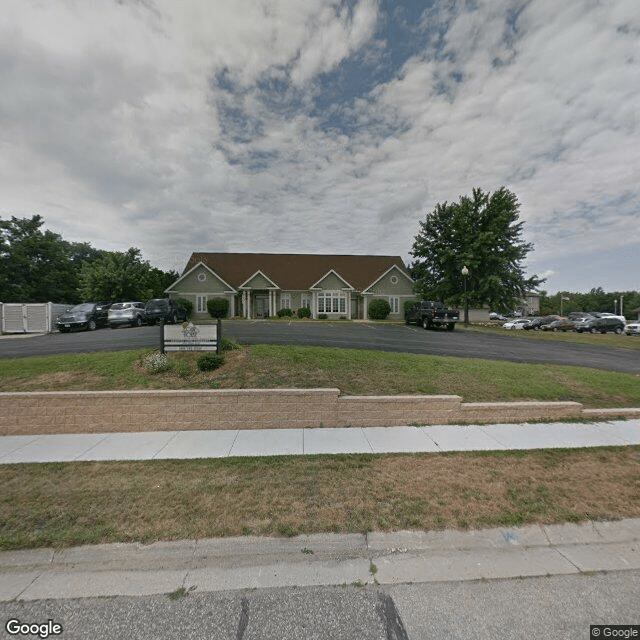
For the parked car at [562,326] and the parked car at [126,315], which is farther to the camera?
the parked car at [562,326]

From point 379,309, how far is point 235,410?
26829 millimetres

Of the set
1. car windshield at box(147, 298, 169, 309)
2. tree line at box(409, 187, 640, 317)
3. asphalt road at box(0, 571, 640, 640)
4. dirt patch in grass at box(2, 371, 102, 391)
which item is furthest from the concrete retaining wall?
tree line at box(409, 187, 640, 317)

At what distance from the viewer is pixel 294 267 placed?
3672cm

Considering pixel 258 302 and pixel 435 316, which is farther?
pixel 258 302

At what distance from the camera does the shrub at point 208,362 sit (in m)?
7.34

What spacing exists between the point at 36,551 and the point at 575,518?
5.21 meters

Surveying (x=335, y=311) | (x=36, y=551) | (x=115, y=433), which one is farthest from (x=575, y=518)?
(x=335, y=311)

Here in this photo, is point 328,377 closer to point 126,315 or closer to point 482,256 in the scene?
point 126,315

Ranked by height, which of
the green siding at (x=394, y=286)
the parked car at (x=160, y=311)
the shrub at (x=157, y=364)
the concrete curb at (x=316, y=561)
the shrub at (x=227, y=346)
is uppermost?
the green siding at (x=394, y=286)

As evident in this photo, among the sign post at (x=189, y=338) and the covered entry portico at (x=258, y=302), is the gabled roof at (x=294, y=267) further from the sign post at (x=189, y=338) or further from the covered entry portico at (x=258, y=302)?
the sign post at (x=189, y=338)

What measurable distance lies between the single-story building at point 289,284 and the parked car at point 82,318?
11798mm

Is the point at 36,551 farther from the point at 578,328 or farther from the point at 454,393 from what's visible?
the point at 578,328

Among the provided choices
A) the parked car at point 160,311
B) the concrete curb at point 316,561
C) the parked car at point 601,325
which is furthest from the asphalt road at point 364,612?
the parked car at point 601,325

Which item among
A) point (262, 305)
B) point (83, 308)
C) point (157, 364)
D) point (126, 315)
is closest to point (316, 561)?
point (157, 364)
